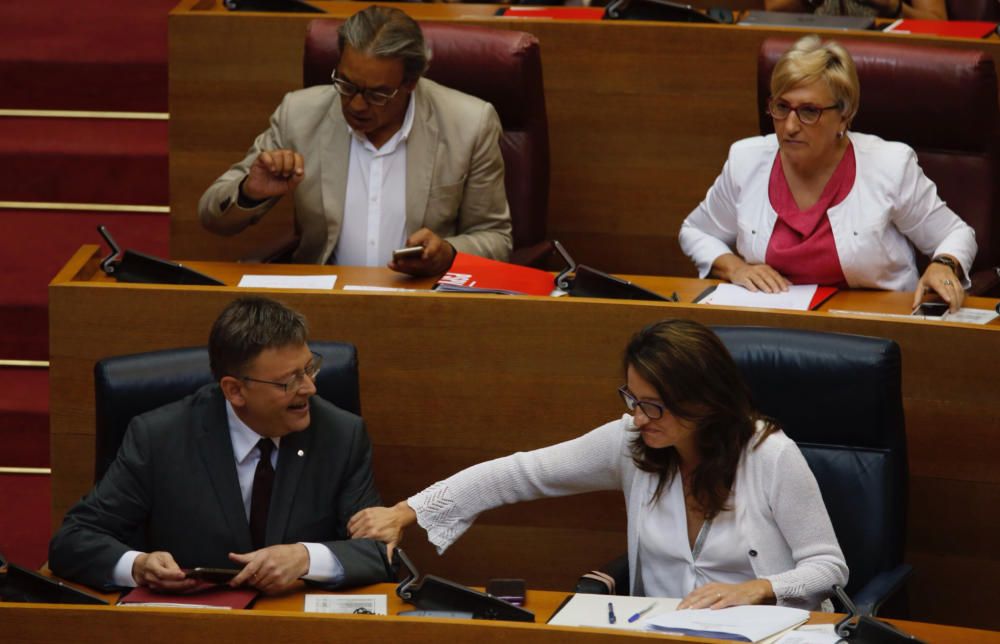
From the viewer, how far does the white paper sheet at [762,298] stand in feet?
9.18

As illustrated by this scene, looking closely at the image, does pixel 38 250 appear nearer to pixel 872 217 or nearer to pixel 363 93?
pixel 363 93

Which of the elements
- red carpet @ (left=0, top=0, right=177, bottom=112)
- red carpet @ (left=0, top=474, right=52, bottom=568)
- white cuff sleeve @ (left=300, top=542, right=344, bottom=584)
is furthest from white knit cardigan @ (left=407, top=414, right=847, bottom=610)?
red carpet @ (left=0, top=0, right=177, bottom=112)

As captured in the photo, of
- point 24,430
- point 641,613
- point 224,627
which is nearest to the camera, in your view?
point 224,627

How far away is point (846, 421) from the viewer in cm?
244

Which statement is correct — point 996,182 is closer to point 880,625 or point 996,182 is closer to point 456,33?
point 456,33

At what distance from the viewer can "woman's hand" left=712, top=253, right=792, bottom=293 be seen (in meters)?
2.90

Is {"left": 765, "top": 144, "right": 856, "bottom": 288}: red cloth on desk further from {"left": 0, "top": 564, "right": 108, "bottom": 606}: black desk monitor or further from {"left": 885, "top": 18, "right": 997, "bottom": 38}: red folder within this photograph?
{"left": 0, "top": 564, "right": 108, "bottom": 606}: black desk monitor

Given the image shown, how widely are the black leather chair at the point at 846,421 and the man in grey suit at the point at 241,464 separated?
0.47 meters

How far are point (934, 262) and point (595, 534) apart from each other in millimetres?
795

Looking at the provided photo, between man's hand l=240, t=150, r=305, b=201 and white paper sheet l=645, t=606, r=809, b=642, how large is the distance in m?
1.30

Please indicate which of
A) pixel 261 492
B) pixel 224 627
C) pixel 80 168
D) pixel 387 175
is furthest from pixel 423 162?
pixel 224 627

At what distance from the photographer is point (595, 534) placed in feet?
9.23

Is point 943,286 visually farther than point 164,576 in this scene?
Yes

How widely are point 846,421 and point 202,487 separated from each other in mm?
→ 1009
